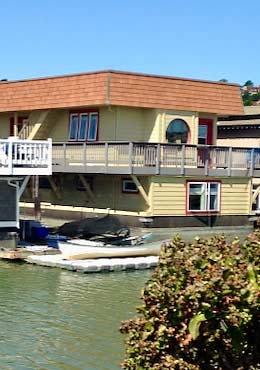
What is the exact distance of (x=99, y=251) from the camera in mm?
19672

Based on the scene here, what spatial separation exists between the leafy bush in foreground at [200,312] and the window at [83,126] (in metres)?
22.2

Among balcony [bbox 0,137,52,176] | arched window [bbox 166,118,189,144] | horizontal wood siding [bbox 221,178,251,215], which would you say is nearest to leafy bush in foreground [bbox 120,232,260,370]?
balcony [bbox 0,137,52,176]

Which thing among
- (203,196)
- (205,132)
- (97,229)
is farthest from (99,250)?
(205,132)

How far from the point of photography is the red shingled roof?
2538cm

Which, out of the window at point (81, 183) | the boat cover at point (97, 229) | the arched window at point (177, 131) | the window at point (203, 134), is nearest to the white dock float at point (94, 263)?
the boat cover at point (97, 229)

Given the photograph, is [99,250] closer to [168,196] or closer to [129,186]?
[168,196]

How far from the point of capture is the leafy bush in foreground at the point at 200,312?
4.71 meters

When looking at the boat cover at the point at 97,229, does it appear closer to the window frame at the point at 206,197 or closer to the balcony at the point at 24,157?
A: the window frame at the point at 206,197

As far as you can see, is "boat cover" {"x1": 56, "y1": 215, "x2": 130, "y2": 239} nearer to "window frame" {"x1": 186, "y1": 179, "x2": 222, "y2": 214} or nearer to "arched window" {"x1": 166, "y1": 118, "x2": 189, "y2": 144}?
"window frame" {"x1": 186, "y1": 179, "x2": 222, "y2": 214}

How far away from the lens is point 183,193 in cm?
2538

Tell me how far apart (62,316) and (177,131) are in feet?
51.2

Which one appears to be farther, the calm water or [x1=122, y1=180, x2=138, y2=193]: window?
[x1=122, y1=180, x2=138, y2=193]: window

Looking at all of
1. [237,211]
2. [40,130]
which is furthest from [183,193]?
[40,130]

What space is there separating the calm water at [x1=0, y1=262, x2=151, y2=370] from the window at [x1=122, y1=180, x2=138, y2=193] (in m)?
7.97
